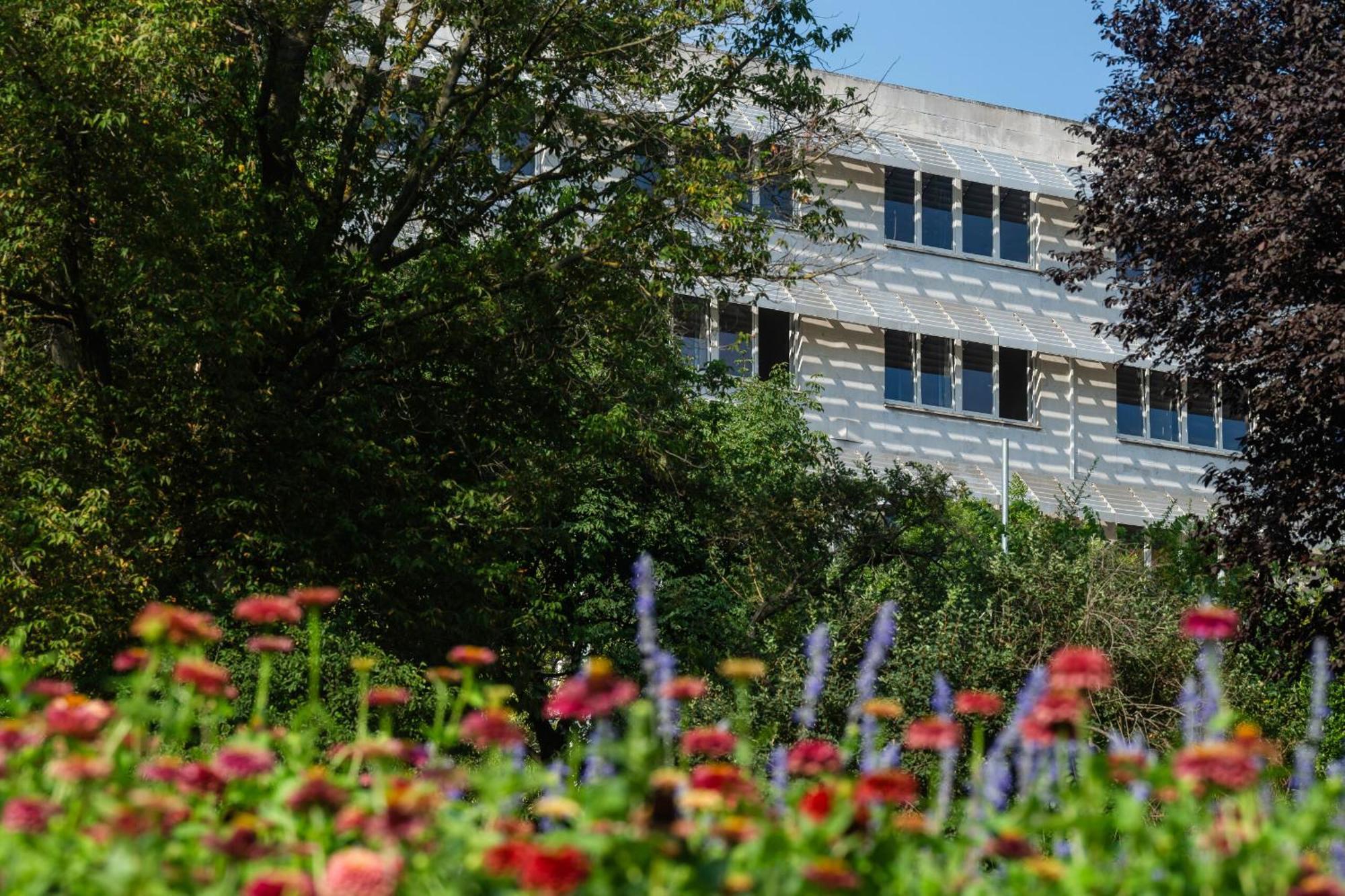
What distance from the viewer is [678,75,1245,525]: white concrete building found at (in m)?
41.3

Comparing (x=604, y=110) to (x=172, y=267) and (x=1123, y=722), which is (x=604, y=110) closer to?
(x=172, y=267)

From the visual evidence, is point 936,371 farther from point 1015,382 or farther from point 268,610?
point 268,610

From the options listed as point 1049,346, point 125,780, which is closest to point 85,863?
point 125,780

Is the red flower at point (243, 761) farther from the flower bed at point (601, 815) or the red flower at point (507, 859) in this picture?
the red flower at point (507, 859)

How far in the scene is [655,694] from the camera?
3.93 meters

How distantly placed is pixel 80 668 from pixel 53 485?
1444 millimetres

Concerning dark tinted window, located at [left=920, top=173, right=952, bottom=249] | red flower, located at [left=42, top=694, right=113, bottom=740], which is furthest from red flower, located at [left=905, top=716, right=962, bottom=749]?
dark tinted window, located at [left=920, top=173, right=952, bottom=249]

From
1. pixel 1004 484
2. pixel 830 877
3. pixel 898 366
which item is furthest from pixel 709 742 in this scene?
pixel 898 366

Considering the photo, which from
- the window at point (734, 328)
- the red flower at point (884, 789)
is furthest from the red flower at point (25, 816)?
the window at point (734, 328)

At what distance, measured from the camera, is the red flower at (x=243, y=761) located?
3410mm

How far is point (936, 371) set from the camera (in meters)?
42.8

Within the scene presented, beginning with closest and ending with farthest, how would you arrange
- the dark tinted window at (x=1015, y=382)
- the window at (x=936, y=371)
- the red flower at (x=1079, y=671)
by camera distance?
the red flower at (x=1079, y=671) → the window at (x=936, y=371) → the dark tinted window at (x=1015, y=382)

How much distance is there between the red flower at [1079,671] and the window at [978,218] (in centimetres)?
4113

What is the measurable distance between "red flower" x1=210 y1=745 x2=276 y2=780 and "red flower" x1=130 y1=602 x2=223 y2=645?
254mm
